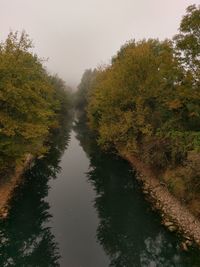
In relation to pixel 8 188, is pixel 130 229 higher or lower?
lower

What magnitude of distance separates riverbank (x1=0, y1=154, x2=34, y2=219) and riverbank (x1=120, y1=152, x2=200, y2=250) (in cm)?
1307

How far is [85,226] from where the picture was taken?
84.6 ft

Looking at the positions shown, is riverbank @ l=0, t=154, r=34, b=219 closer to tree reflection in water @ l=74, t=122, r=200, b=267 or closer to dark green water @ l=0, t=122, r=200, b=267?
dark green water @ l=0, t=122, r=200, b=267

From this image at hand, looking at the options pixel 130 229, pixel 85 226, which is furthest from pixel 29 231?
pixel 130 229

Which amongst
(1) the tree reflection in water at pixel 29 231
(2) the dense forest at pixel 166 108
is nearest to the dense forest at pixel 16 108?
(1) the tree reflection in water at pixel 29 231

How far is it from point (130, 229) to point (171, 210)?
174 inches

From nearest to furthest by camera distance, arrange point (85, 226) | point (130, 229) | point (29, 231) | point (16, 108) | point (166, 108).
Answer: point (29, 231), point (130, 229), point (85, 226), point (16, 108), point (166, 108)

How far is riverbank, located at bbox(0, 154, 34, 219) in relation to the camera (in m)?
26.6

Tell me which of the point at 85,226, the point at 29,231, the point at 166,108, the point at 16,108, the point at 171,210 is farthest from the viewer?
the point at 166,108

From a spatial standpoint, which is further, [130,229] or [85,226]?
[85,226]

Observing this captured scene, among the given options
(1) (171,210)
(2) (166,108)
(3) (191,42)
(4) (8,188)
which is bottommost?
(1) (171,210)

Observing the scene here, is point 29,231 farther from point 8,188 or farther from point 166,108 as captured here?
point 166,108

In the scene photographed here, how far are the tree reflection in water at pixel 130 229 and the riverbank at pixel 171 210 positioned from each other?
728 mm

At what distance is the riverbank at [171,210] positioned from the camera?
76.7 ft
